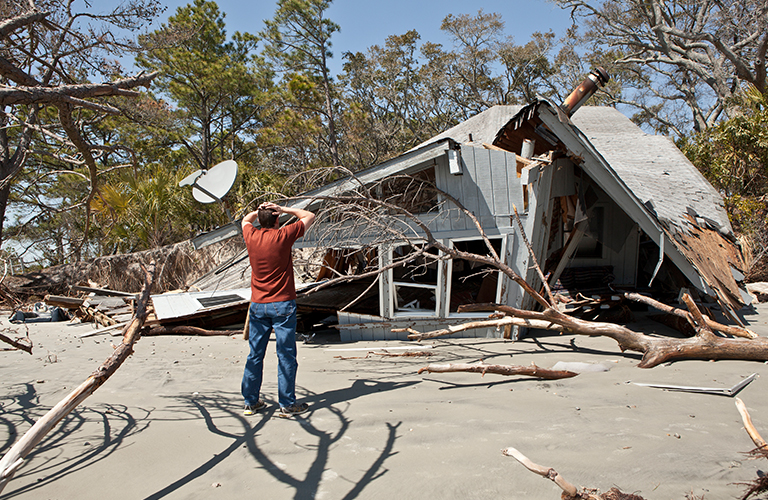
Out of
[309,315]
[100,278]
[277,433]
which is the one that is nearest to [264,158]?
[100,278]

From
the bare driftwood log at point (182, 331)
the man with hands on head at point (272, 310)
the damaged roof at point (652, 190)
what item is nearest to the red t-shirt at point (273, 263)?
the man with hands on head at point (272, 310)

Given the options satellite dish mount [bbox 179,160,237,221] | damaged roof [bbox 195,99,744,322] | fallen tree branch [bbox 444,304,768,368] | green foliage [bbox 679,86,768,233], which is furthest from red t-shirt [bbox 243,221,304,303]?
green foliage [bbox 679,86,768,233]

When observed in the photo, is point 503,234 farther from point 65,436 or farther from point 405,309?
point 65,436

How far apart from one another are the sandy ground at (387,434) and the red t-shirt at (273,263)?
1.10 m

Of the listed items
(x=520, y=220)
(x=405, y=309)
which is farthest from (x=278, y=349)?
(x=520, y=220)

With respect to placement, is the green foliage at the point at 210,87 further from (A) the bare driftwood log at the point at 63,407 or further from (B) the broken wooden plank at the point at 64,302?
(A) the bare driftwood log at the point at 63,407

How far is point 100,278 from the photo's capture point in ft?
48.2

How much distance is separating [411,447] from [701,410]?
94.5 inches

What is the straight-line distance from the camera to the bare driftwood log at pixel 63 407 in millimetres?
1962

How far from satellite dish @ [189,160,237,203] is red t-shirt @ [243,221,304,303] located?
4.04 metres

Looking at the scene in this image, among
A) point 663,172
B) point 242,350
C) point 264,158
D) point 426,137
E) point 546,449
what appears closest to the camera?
point 546,449

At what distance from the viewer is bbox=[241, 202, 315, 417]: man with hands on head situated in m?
4.01

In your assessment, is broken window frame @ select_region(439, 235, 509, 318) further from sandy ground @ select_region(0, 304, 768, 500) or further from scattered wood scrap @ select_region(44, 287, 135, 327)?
scattered wood scrap @ select_region(44, 287, 135, 327)

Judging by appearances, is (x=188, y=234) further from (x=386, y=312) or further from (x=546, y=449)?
(x=546, y=449)
